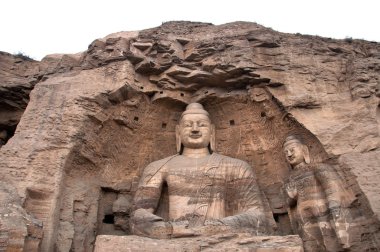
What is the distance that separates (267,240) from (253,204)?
1677 mm

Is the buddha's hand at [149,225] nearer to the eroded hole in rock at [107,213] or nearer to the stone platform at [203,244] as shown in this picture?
the stone platform at [203,244]

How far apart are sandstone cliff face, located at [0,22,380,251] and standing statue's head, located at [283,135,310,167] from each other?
13 cm

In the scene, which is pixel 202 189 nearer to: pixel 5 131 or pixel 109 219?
pixel 109 219

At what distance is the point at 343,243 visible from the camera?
5.61 meters

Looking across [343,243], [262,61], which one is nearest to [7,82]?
[262,61]

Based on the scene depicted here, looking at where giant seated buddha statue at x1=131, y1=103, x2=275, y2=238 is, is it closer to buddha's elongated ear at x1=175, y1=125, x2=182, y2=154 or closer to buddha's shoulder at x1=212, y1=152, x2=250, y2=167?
buddha's shoulder at x1=212, y1=152, x2=250, y2=167

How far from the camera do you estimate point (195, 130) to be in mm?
7328

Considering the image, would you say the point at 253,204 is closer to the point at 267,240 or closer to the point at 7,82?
the point at 267,240

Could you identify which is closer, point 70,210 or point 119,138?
point 70,210

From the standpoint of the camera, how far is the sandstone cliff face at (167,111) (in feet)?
19.9

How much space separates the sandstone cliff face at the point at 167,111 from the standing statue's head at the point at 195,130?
347mm

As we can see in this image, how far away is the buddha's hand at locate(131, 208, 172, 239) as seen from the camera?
5.51 metres

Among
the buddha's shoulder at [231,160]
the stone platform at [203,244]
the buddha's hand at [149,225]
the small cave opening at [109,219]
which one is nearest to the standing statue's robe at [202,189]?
the buddha's shoulder at [231,160]

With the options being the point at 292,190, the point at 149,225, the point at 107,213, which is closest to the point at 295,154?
the point at 292,190
